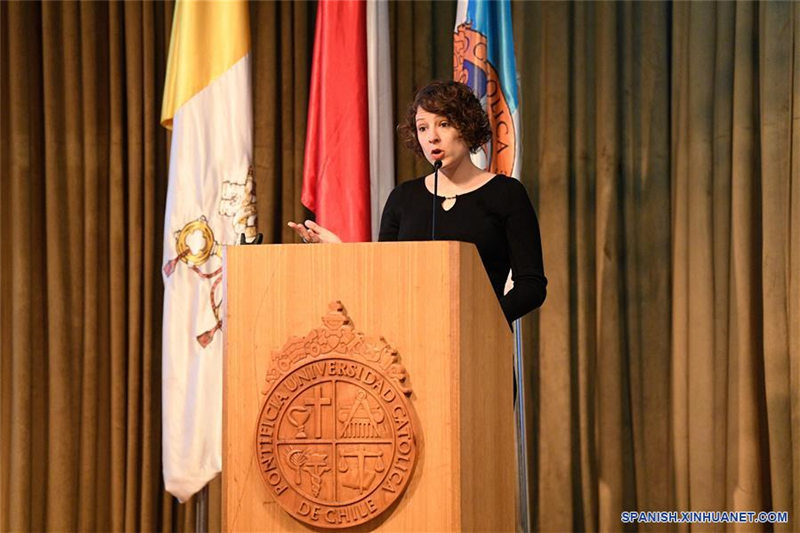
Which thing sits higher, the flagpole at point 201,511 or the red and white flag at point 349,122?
the red and white flag at point 349,122

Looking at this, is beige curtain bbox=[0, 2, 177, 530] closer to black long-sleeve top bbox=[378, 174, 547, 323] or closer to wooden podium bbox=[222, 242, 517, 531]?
black long-sleeve top bbox=[378, 174, 547, 323]

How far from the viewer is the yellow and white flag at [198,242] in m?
3.89

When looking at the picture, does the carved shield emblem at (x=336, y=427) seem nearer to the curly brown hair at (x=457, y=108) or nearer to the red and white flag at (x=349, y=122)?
the curly brown hair at (x=457, y=108)

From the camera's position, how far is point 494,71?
380 centimetres

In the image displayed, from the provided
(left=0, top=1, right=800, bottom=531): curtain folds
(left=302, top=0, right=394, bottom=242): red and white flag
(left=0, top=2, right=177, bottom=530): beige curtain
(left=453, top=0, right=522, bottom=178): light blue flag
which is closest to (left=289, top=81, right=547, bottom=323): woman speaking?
(left=453, top=0, right=522, bottom=178): light blue flag

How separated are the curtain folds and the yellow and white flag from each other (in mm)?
345

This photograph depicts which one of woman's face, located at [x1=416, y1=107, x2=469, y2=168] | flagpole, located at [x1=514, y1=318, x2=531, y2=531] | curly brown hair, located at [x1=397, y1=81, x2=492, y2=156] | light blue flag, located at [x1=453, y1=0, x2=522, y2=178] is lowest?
flagpole, located at [x1=514, y1=318, x2=531, y2=531]

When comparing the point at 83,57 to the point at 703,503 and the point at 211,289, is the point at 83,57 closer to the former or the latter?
the point at 211,289

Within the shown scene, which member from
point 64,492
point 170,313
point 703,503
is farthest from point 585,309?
point 64,492

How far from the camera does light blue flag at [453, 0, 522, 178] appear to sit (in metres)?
3.71

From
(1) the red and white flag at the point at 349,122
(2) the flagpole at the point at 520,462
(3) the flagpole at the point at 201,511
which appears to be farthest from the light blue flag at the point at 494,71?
(3) the flagpole at the point at 201,511

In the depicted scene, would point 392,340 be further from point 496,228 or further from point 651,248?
point 651,248

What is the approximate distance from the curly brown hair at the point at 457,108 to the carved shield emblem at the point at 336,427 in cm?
75
